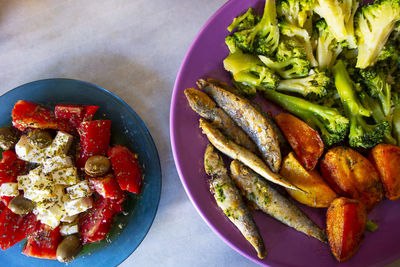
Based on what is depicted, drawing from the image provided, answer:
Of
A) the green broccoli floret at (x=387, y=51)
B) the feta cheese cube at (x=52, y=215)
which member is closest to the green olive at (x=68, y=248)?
the feta cheese cube at (x=52, y=215)

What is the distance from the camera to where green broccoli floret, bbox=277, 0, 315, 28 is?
64.6 inches

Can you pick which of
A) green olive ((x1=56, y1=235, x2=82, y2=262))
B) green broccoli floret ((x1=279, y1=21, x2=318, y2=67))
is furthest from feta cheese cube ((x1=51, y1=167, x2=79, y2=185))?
green broccoli floret ((x1=279, y1=21, x2=318, y2=67))

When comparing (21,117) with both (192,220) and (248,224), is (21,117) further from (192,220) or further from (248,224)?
(248,224)

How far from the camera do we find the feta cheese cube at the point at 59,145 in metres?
1.77

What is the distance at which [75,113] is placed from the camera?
180 centimetres

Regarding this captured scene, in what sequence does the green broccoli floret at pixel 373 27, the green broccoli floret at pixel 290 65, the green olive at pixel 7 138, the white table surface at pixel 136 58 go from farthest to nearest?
the white table surface at pixel 136 58 → the green olive at pixel 7 138 → the green broccoli floret at pixel 290 65 → the green broccoli floret at pixel 373 27

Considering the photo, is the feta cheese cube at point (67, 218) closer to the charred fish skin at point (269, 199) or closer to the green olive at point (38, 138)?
the green olive at point (38, 138)

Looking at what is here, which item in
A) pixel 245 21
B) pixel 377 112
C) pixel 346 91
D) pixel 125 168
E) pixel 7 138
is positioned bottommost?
pixel 125 168

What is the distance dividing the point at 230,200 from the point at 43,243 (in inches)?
45.1

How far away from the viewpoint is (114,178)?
1.78m

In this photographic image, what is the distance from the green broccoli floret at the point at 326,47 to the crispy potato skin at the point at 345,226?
0.80 m

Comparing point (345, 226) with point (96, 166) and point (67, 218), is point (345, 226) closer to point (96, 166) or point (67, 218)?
point (96, 166)

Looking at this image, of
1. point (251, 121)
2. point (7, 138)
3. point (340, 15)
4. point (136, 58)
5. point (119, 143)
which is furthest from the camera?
point (136, 58)

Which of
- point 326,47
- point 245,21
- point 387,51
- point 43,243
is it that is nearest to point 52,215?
point 43,243
